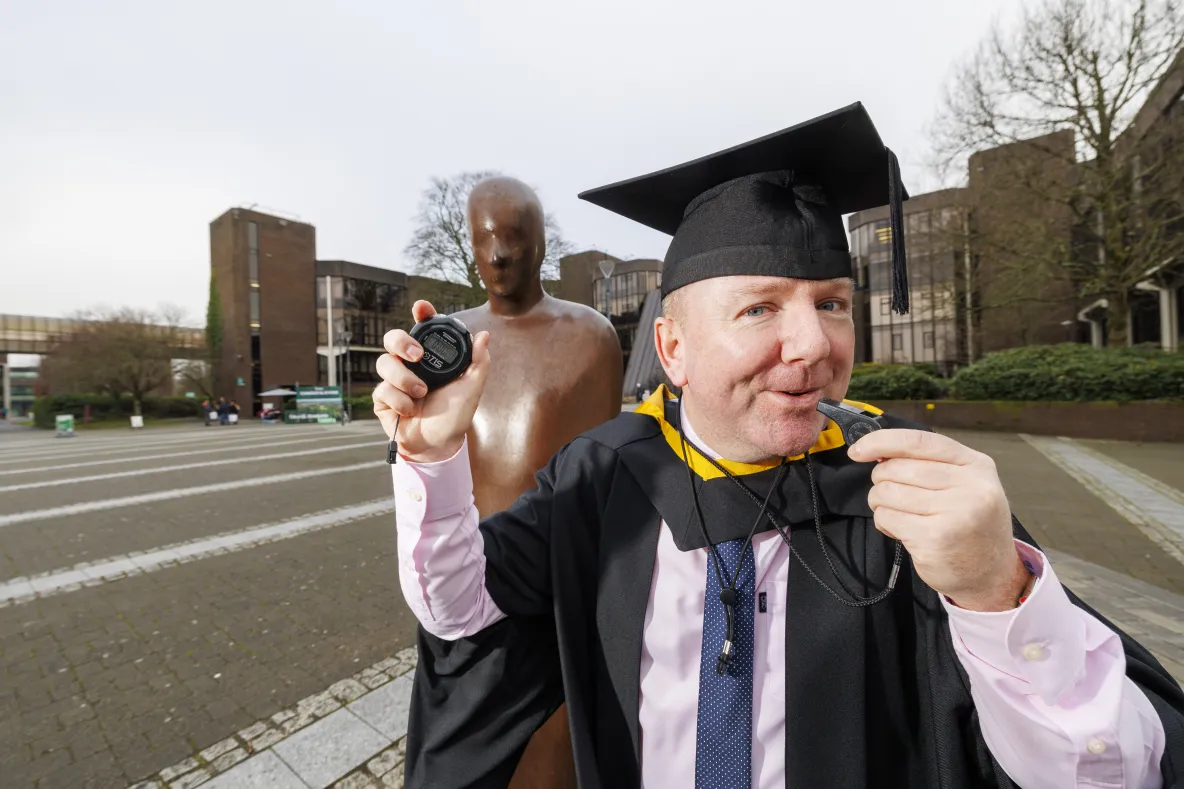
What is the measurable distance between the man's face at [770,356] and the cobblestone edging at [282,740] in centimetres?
225

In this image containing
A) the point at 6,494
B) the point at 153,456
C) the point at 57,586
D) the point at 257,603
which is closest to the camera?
the point at 257,603

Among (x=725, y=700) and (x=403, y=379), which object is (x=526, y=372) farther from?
(x=725, y=700)

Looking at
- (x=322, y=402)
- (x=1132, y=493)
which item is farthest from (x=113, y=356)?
(x=1132, y=493)

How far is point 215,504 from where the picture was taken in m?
7.83

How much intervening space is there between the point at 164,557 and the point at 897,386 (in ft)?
56.5

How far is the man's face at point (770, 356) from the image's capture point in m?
1.08

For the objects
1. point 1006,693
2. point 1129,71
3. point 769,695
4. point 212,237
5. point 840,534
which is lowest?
point 769,695

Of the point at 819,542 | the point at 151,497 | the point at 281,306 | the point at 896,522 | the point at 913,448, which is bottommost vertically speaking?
the point at 151,497

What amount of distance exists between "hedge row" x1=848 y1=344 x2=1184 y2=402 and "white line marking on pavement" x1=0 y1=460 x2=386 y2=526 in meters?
14.9

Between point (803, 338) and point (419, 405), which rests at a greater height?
point (803, 338)

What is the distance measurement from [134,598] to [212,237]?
43.2m

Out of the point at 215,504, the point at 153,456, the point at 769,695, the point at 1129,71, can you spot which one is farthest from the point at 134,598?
the point at 1129,71

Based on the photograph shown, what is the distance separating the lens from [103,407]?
31156mm

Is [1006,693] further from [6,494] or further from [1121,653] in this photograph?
[6,494]
